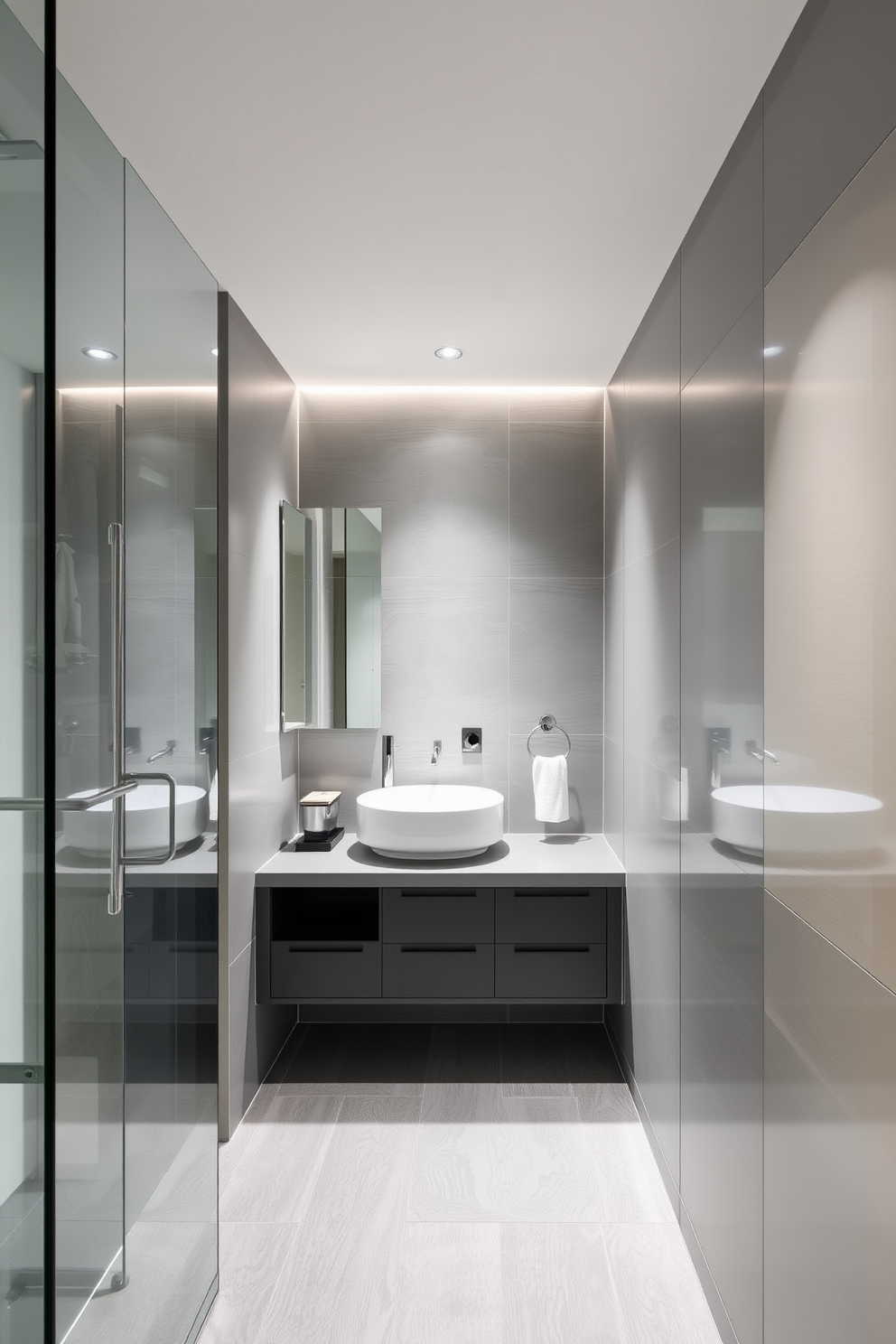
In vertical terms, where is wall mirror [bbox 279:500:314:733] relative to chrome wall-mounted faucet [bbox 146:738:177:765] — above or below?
above

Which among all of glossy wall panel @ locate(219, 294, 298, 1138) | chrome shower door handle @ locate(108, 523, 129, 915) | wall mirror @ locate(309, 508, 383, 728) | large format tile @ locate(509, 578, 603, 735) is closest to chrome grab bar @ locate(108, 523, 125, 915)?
chrome shower door handle @ locate(108, 523, 129, 915)

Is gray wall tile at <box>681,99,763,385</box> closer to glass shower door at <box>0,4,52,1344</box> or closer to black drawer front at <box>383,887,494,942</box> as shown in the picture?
glass shower door at <box>0,4,52,1344</box>

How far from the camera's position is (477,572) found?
135 inches

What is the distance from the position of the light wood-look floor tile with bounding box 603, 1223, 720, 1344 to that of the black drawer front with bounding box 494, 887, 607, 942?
0.94m

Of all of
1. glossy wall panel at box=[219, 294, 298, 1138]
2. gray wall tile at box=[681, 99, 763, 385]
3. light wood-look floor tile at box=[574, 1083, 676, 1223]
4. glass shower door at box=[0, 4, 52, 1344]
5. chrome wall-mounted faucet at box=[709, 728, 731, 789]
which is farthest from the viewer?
glossy wall panel at box=[219, 294, 298, 1138]

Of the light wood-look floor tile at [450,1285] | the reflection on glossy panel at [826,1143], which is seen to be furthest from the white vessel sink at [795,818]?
the light wood-look floor tile at [450,1285]

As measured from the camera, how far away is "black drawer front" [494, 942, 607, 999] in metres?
2.93

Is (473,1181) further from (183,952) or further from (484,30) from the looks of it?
(484,30)

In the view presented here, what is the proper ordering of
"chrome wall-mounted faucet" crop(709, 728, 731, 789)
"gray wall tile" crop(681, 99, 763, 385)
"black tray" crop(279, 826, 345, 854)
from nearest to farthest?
"gray wall tile" crop(681, 99, 763, 385) → "chrome wall-mounted faucet" crop(709, 728, 731, 789) → "black tray" crop(279, 826, 345, 854)

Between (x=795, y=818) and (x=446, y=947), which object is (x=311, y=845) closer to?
(x=446, y=947)

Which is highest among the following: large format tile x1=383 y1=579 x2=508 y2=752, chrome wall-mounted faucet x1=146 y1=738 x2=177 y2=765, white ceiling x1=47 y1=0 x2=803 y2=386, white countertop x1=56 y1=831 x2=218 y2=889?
white ceiling x1=47 y1=0 x2=803 y2=386

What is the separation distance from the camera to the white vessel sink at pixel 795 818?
115cm

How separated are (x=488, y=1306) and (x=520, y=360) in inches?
109

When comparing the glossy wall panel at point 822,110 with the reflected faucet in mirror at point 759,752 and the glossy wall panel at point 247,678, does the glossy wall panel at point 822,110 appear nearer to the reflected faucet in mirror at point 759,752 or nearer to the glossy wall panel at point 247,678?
the reflected faucet in mirror at point 759,752
